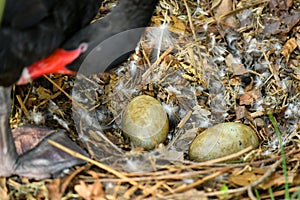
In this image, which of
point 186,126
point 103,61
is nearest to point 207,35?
point 186,126

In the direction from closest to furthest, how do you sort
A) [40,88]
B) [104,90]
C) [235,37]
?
[40,88] < [104,90] < [235,37]

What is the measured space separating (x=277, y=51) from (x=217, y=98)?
1.65 feet

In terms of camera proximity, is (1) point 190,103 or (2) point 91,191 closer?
(2) point 91,191

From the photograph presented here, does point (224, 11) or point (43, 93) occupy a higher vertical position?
point (224, 11)

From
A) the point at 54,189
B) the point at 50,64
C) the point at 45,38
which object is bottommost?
the point at 54,189

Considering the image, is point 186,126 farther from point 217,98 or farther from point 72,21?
point 72,21

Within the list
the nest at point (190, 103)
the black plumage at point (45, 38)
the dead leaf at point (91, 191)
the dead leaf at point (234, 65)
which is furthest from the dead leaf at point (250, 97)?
the dead leaf at point (91, 191)

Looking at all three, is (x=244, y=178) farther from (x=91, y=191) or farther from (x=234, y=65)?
(x=234, y=65)

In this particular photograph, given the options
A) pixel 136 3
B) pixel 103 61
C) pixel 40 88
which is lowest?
pixel 40 88

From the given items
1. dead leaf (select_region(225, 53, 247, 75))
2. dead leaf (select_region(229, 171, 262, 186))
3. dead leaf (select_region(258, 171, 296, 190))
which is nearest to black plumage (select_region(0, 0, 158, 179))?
dead leaf (select_region(229, 171, 262, 186))

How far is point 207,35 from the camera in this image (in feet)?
13.3

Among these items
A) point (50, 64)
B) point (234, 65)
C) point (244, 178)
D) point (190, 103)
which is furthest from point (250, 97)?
point (50, 64)

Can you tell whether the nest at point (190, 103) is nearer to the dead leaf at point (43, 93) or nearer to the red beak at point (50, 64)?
the dead leaf at point (43, 93)

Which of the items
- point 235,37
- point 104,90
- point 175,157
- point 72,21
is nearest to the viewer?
point 72,21
